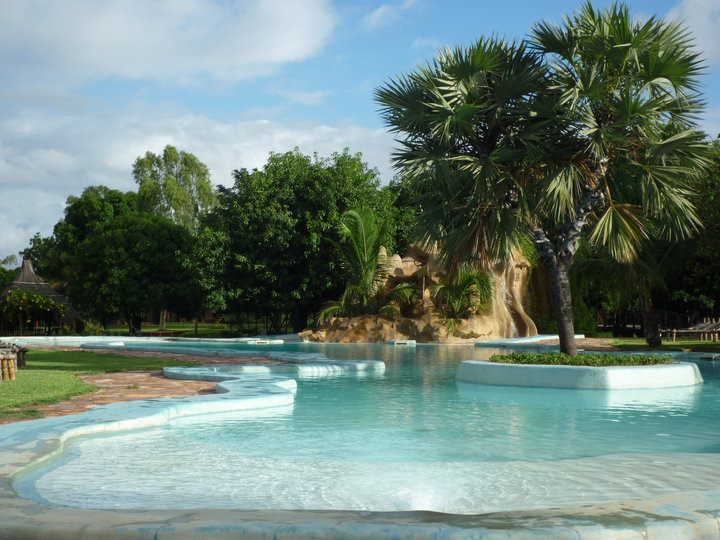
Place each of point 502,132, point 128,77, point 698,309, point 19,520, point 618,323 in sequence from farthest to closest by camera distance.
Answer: point 618,323, point 698,309, point 128,77, point 502,132, point 19,520

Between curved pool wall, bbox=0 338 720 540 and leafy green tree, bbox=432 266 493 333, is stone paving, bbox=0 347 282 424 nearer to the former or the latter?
curved pool wall, bbox=0 338 720 540

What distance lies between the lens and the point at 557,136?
530 inches

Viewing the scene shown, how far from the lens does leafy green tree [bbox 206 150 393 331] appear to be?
99.9 feet

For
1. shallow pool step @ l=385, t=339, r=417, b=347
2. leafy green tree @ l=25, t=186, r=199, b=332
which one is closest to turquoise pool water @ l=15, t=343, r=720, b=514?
shallow pool step @ l=385, t=339, r=417, b=347

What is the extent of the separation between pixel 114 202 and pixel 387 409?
123 feet

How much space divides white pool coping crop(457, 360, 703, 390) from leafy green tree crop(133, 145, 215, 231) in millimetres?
38571

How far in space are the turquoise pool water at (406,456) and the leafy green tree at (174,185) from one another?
4042 cm

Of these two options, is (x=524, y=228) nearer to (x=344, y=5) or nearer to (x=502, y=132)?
(x=502, y=132)

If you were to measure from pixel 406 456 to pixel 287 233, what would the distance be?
2420cm

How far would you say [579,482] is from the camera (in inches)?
217

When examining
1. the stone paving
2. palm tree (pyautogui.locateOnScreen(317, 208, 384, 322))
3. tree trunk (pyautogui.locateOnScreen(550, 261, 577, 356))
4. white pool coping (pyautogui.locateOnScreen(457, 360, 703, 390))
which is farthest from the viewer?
palm tree (pyautogui.locateOnScreen(317, 208, 384, 322))

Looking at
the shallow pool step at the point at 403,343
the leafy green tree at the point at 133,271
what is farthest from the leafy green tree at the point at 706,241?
the leafy green tree at the point at 133,271

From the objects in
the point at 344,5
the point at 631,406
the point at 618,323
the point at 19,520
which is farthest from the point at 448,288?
the point at 19,520

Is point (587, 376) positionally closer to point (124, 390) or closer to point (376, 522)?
point (124, 390)
